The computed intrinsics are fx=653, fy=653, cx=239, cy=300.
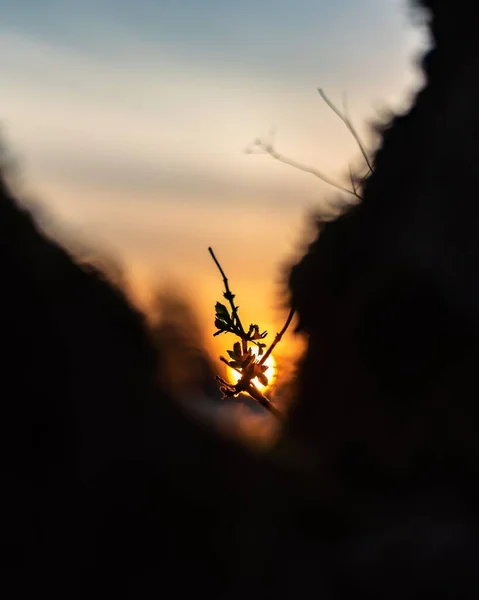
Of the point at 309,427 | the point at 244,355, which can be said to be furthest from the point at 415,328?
the point at 244,355

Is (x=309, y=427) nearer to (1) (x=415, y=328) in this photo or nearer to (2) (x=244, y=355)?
(1) (x=415, y=328)

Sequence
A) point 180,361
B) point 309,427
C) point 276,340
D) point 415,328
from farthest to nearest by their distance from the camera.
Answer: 1. point 180,361
2. point 309,427
3. point 415,328
4. point 276,340

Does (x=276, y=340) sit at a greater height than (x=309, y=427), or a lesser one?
lesser

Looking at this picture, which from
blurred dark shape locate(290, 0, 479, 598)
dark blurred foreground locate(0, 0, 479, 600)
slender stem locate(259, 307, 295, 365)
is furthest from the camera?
dark blurred foreground locate(0, 0, 479, 600)

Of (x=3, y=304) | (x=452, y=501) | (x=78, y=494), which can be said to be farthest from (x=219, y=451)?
(x=452, y=501)

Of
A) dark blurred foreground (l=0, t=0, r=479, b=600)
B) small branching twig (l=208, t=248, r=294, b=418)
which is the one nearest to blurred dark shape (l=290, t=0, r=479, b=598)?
dark blurred foreground (l=0, t=0, r=479, b=600)

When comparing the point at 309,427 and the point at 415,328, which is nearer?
the point at 415,328

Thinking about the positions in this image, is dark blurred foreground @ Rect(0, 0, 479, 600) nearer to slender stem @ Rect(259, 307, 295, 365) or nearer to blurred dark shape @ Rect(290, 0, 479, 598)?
blurred dark shape @ Rect(290, 0, 479, 598)

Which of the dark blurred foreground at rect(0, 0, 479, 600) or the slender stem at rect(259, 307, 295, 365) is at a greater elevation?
the dark blurred foreground at rect(0, 0, 479, 600)
